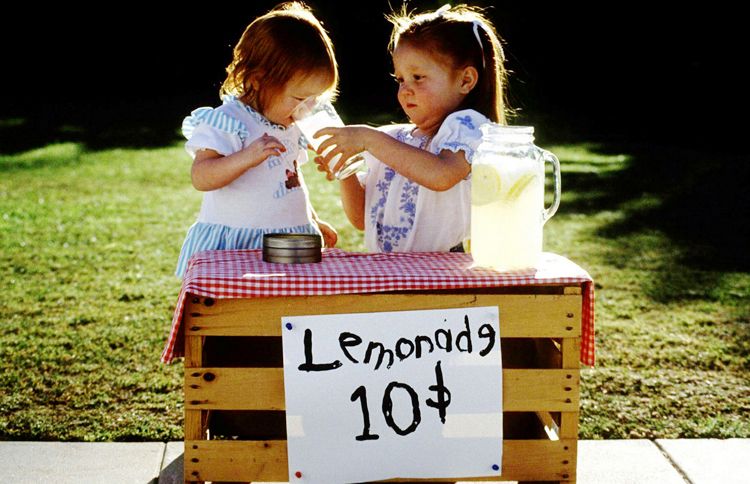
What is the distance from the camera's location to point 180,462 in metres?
2.56

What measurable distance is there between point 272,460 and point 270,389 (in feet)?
0.49

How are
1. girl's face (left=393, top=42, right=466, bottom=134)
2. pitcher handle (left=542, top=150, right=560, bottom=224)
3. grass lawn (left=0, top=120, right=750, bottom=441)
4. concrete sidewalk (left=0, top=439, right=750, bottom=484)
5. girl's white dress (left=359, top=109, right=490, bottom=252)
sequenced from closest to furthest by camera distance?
1. pitcher handle (left=542, top=150, right=560, bottom=224)
2. girl's face (left=393, top=42, right=466, bottom=134)
3. girl's white dress (left=359, top=109, right=490, bottom=252)
4. concrete sidewalk (left=0, top=439, right=750, bottom=484)
5. grass lawn (left=0, top=120, right=750, bottom=441)

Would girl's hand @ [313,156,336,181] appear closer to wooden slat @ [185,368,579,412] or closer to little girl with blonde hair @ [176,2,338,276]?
little girl with blonde hair @ [176,2,338,276]

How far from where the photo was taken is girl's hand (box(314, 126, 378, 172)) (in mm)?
2002

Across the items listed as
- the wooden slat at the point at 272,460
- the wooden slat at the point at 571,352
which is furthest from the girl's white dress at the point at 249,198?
the wooden slat at the point at 571,352

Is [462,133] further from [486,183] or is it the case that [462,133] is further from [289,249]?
[289,249]

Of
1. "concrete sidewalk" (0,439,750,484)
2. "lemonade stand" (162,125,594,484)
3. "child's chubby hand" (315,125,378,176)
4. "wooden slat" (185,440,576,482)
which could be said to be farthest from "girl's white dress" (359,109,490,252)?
"concrete sidewalk" (0,439,750,484)

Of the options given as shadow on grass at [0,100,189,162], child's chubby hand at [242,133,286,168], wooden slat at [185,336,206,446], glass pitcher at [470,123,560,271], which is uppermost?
child's chubby hand at [242,133,286,168]

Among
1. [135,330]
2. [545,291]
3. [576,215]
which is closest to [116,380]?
[135,330]

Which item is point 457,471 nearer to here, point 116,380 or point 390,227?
point 390,227

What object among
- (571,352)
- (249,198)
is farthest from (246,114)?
(571,352)

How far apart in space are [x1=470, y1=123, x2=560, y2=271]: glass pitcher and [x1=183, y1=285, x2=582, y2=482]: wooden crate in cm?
8

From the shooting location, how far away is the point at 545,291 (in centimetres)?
195

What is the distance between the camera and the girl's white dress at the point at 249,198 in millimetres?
2176
